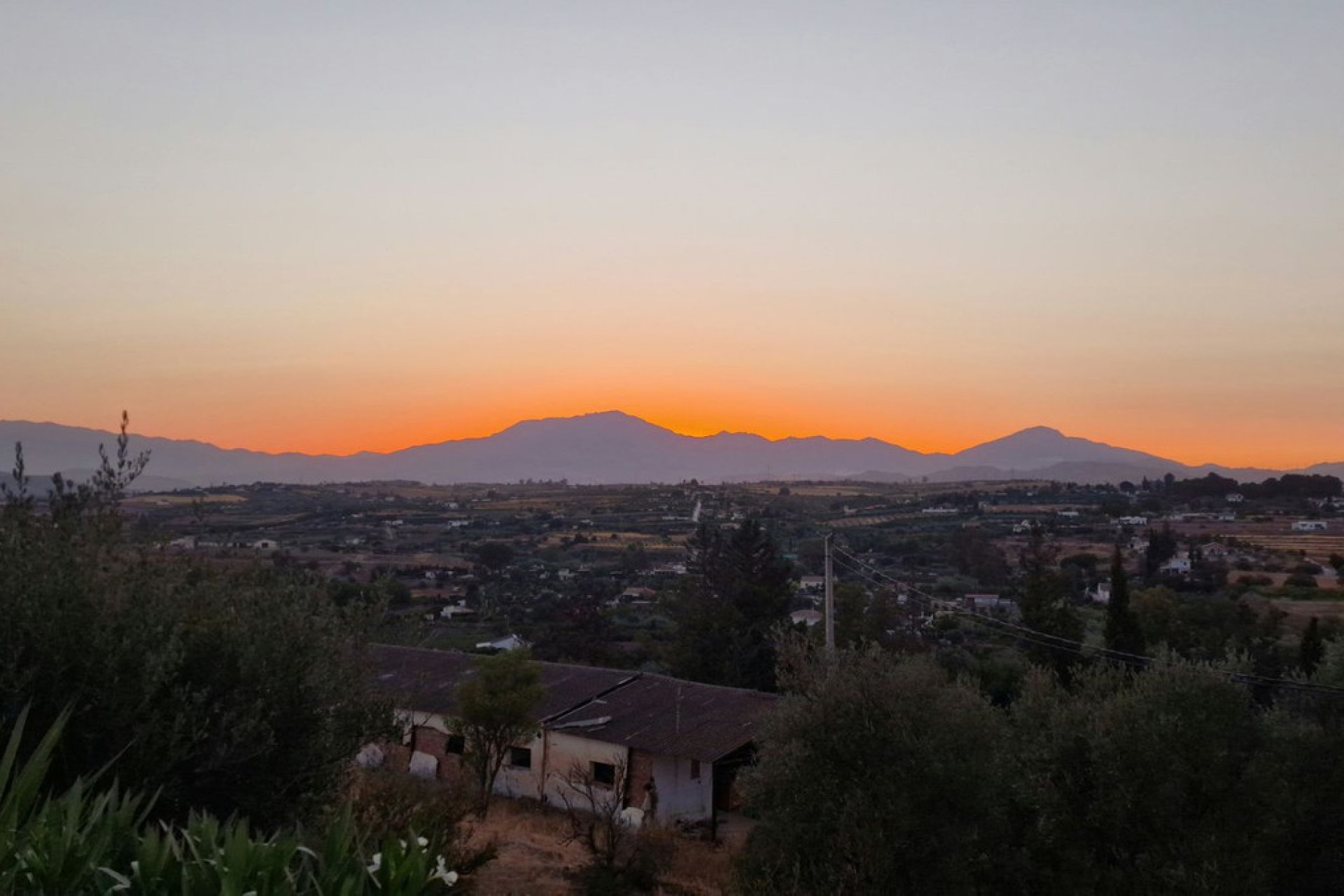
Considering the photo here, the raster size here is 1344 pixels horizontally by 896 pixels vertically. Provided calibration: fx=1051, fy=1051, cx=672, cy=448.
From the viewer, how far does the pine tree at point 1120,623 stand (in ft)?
88.6

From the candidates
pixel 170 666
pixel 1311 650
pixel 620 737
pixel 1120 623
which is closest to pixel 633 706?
pixel 620 737

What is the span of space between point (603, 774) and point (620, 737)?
113 cm

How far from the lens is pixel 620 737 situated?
937 inches

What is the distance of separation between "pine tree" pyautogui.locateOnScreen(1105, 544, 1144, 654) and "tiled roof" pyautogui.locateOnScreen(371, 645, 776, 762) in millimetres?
9398

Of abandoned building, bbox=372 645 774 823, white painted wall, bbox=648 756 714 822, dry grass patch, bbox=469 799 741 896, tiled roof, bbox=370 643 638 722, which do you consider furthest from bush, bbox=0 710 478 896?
white painted wall, bbox=648 756 714 822

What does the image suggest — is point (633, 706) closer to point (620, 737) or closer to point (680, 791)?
point (620, 737)

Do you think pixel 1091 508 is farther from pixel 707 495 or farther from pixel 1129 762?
pixel 1129 762

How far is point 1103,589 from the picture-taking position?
45750 mm

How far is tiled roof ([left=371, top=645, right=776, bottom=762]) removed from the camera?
23.1 m

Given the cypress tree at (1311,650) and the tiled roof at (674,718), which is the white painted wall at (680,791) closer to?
the tiled roof at (674,718)

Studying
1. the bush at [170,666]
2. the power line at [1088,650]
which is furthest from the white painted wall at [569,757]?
the bush at [170,666]

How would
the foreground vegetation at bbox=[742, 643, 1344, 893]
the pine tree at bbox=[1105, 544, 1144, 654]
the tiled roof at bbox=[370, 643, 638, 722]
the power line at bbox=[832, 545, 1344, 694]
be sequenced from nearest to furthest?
the foreground vegetation at bbox=[742, 643, 1344, 893], the power line at bbox=[832, 545, 1344, 694], the tiled roof at bbox=[370, 643, 638, 722], the pine tree at bbox=[1105, 544, 1144, 654]

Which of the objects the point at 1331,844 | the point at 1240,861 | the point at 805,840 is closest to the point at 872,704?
the point at 805,840

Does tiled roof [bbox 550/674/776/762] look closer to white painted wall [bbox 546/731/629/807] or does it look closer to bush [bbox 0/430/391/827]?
white painted wall [bbox 546/731/629/807]
